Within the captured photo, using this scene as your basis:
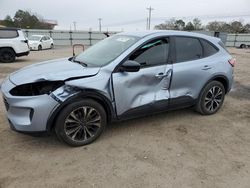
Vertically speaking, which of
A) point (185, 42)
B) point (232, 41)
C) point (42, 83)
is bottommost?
point (232, 41)

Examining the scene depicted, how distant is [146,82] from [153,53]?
1.63 ft

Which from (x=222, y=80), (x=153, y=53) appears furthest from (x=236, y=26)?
(x=153, y=53)

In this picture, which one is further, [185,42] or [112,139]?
[185,42]

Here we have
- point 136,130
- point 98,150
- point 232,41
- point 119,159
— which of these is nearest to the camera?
point 119,159

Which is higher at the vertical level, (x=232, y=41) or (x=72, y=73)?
(x=72, y=73)

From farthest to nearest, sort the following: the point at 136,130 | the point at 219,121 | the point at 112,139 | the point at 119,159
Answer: the point at 219,121 → the point at 136,130 → the point at 112,139 → the point at 119,159

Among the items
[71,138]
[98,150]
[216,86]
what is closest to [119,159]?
[98,150]

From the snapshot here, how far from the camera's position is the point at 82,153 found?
339 cm

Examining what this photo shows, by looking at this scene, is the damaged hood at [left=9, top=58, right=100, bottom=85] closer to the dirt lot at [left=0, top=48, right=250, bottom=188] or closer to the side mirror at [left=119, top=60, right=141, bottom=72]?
the side mirror at [left=119, top=60, right=141, bottom=72]

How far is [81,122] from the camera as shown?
3479mm

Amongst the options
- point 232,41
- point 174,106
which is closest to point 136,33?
point 174,106

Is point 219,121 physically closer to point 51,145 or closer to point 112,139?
point 112,139

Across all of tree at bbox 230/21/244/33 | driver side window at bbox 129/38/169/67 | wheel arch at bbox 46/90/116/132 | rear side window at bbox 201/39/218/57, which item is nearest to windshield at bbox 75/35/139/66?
driver side window at bbox 129/38/169/67

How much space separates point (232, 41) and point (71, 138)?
37.4 m
